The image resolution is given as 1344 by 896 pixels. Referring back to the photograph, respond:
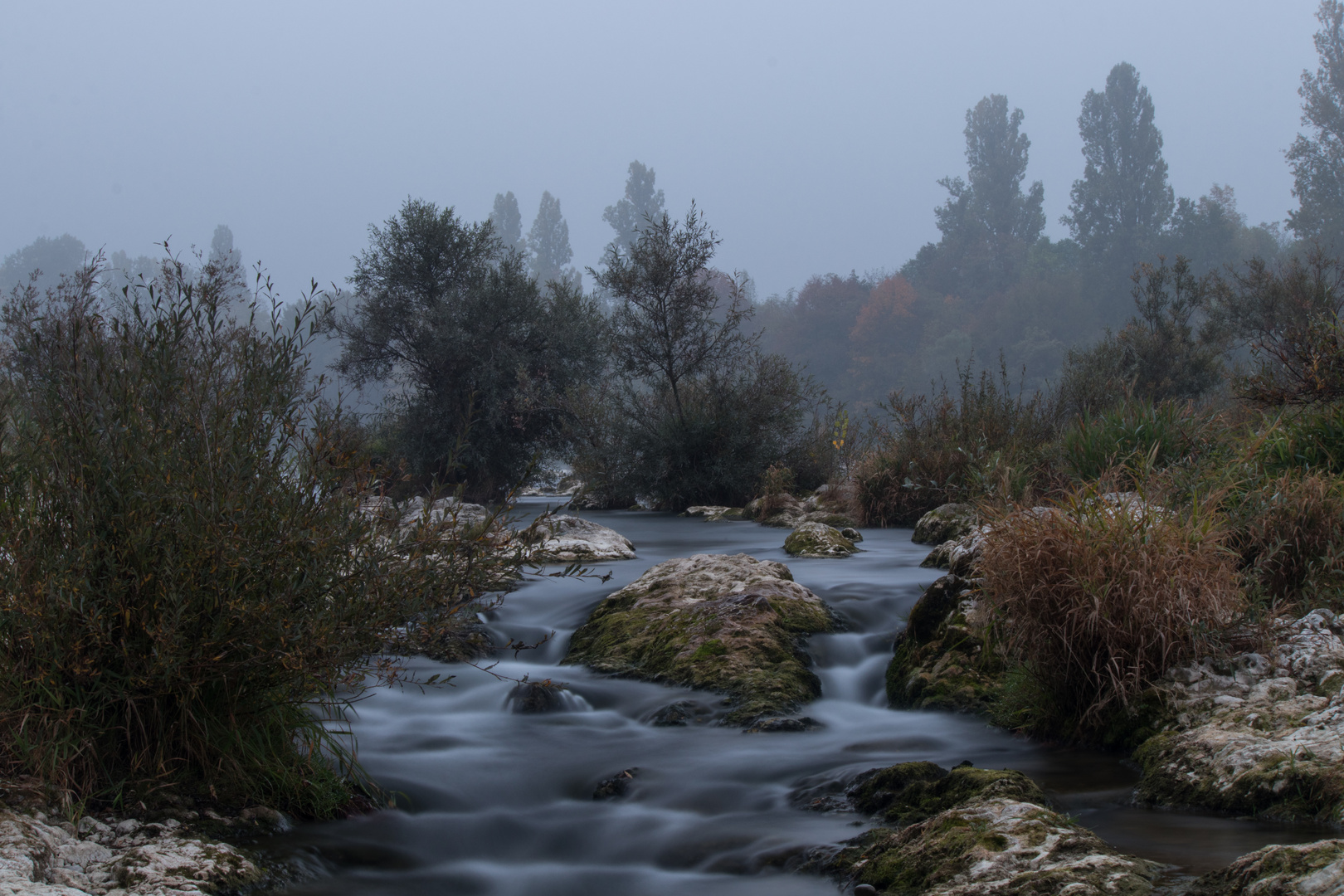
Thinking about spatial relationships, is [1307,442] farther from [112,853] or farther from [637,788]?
[112,853]

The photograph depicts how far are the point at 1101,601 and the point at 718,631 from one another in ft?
8.03

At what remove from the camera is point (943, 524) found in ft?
35.4

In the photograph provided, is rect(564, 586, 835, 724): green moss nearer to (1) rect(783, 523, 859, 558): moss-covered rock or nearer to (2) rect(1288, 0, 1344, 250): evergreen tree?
(1) rect(783, 523, 859, 558): moss-covered rock

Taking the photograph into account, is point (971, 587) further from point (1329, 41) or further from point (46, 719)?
point (1329, 41)

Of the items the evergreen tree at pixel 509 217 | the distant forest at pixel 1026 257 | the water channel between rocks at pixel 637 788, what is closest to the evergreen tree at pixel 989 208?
the distant forest at pixel 1026 257

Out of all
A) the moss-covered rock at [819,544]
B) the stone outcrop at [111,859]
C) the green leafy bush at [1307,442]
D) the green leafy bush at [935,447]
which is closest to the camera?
the stone outcrop at [111,859]

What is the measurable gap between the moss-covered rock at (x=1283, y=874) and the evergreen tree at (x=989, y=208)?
2796 inches

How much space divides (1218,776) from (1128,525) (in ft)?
4.51

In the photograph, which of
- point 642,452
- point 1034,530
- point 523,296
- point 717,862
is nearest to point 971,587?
point 1034,530

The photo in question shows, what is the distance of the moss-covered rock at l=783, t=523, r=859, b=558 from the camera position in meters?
9.94

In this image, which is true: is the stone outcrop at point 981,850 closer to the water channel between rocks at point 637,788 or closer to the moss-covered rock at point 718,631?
the water channel between rocks at point 637,788

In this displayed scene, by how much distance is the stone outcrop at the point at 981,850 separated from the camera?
2.71m

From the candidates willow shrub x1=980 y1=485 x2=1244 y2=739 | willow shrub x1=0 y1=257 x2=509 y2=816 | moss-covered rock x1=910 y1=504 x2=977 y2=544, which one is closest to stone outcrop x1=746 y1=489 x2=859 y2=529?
moss-covered rock x1=910 y1=504 x2=977 y2=544

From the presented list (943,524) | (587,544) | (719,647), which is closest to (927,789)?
(719,647)
